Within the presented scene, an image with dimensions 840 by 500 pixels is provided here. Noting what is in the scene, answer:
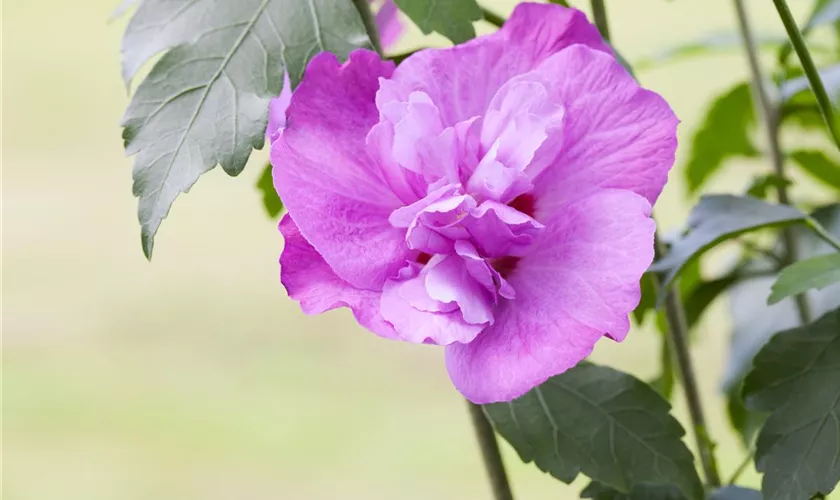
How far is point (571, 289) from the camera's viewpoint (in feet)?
0.81

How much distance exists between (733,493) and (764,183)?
0.20 meters

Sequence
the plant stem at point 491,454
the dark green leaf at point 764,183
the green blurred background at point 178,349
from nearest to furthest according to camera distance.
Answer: the plant stem at point 491,454
the dark green leaf at point 764,183
the green blurred background at point 178,349

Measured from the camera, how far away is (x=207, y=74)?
0.90 ft

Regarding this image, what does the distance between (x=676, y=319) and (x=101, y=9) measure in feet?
4.50

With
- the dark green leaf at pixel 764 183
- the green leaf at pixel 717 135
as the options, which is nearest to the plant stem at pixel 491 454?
the dark green leaf at pixel 764 183

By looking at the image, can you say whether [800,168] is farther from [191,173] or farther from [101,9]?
[101,9]

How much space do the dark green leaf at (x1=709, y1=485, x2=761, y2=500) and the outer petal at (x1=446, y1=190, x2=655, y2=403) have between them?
0.57 feet

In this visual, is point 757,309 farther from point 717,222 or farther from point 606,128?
point 606,128

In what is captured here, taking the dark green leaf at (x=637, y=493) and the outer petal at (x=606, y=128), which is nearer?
the outer petal at (x=606, y=128)

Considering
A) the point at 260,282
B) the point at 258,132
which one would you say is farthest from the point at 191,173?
the point at 260,282

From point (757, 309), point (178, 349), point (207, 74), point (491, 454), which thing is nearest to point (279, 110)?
point (207, 74)

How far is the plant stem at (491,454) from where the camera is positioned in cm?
34

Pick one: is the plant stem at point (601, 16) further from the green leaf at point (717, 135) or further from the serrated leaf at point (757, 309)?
the green leaf at point (717, 135)

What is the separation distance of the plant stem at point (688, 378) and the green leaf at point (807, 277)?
41mm
